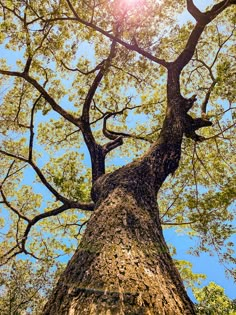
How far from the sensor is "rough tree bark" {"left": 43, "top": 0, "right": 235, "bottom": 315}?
90.2 inches

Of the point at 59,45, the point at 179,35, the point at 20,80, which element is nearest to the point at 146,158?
the point at 59,45

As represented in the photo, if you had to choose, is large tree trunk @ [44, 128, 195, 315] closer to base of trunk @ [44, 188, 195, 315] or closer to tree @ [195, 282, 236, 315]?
base of trunk @ [44, 188, 195, 315]

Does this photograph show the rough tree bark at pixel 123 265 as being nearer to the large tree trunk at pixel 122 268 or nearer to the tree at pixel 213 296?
the large tree trunk at pixel 122 268

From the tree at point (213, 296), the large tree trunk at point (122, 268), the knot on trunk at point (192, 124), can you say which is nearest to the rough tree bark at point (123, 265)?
the large tree trunk at point (122, 268)

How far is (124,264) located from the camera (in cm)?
276

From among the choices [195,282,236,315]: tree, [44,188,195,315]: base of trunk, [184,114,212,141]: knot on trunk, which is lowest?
[44,188,195,315]: base of trunk

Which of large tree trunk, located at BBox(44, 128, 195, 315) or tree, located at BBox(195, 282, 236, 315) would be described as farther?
tree, located at BBox(195, 282, 236, 315)

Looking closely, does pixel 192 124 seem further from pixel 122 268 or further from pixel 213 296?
pixel 213 296

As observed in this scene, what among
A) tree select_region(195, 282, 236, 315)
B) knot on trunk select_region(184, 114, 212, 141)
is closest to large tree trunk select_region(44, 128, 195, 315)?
knot on trunk select_region(184, 114, 212, 141)

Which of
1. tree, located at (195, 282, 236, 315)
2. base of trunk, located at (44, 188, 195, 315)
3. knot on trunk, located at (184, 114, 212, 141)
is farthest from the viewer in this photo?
tree, located at (195, 282, 236, 315)

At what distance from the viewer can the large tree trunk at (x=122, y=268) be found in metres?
2.28

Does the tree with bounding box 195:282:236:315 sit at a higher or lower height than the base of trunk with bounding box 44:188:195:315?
higher

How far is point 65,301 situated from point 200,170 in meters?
10.7

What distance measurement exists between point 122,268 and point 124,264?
72 mm
